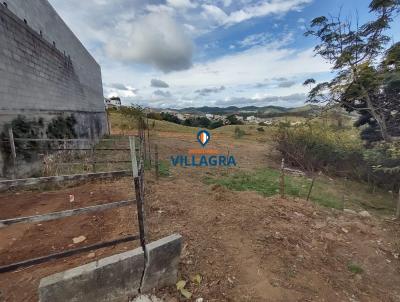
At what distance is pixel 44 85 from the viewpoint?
670cm

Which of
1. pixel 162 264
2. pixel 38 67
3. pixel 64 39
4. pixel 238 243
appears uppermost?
pixel 64 39

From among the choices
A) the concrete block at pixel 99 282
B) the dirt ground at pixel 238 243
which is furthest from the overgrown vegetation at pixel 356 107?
the concrete block at pixel 99 282

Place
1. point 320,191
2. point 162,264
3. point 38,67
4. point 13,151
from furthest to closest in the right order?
1. point 320,191
2. point 38,67
3. point 13,151
4. point 162,264

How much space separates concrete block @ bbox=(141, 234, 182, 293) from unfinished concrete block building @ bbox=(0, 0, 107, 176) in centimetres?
475

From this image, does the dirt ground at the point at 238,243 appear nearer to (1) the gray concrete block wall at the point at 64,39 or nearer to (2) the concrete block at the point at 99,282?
(2) the concrete block at the point at 99,282

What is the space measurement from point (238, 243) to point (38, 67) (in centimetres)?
729

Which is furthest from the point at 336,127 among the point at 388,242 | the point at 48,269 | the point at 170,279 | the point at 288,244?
the point at 48,269

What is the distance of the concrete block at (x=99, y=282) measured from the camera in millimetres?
1616

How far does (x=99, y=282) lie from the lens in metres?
1.78

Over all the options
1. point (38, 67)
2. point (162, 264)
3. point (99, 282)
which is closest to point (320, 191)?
point (162, 264)

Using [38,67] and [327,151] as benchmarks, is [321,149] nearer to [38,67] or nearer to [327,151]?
[327,151]

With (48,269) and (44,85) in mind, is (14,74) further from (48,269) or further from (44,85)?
(48,269)

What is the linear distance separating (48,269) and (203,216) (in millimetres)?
2142

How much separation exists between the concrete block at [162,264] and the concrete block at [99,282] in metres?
0.08
